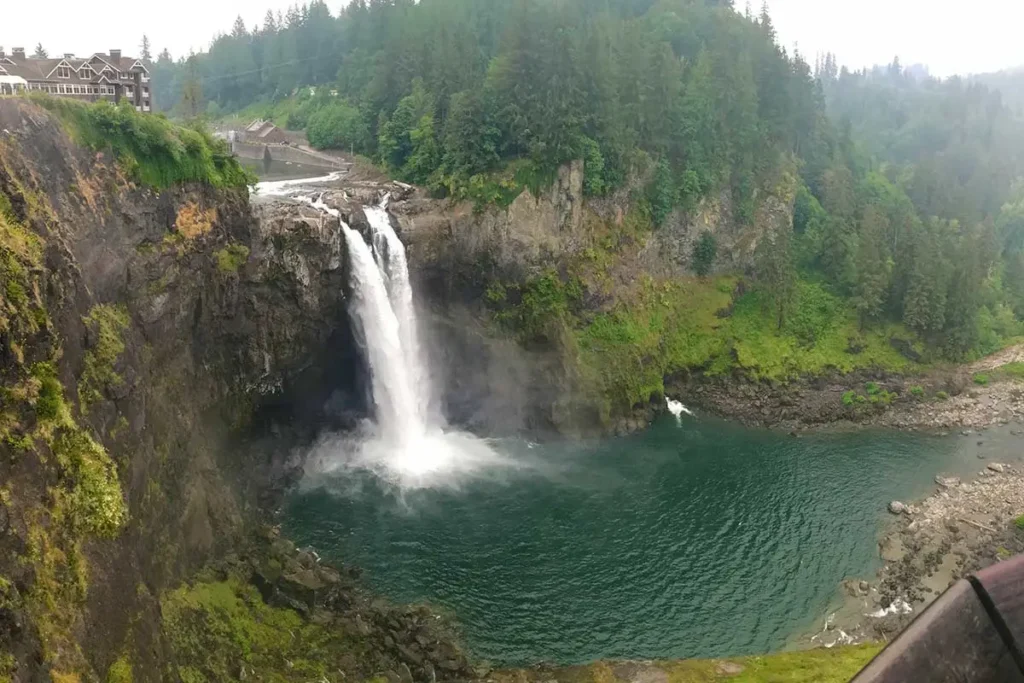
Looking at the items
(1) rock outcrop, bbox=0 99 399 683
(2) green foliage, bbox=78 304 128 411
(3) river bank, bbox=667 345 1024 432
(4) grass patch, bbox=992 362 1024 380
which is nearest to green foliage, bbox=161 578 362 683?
(1) rock outcrop, bbox=0 99 399 683

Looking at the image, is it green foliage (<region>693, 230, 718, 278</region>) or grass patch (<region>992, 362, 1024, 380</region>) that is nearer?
grass patch (<region>992, 362, 1024, 380</region>)

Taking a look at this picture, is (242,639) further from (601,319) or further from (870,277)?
(870,277)

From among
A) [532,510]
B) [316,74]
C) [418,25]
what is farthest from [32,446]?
[316,74]

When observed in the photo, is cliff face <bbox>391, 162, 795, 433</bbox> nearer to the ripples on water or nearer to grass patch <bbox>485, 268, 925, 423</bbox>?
grass patch <bbox>485, 268, 925, 423</bbox>

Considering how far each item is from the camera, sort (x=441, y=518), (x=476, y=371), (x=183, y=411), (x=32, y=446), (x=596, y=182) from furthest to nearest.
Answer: (x=596, y=182), (x=476, y=371), (x=441, y=518), (x=183, y=411), (x=32, y=446)

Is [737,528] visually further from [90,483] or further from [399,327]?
[90,483]

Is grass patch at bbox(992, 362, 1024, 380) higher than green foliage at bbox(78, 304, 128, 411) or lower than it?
lower
